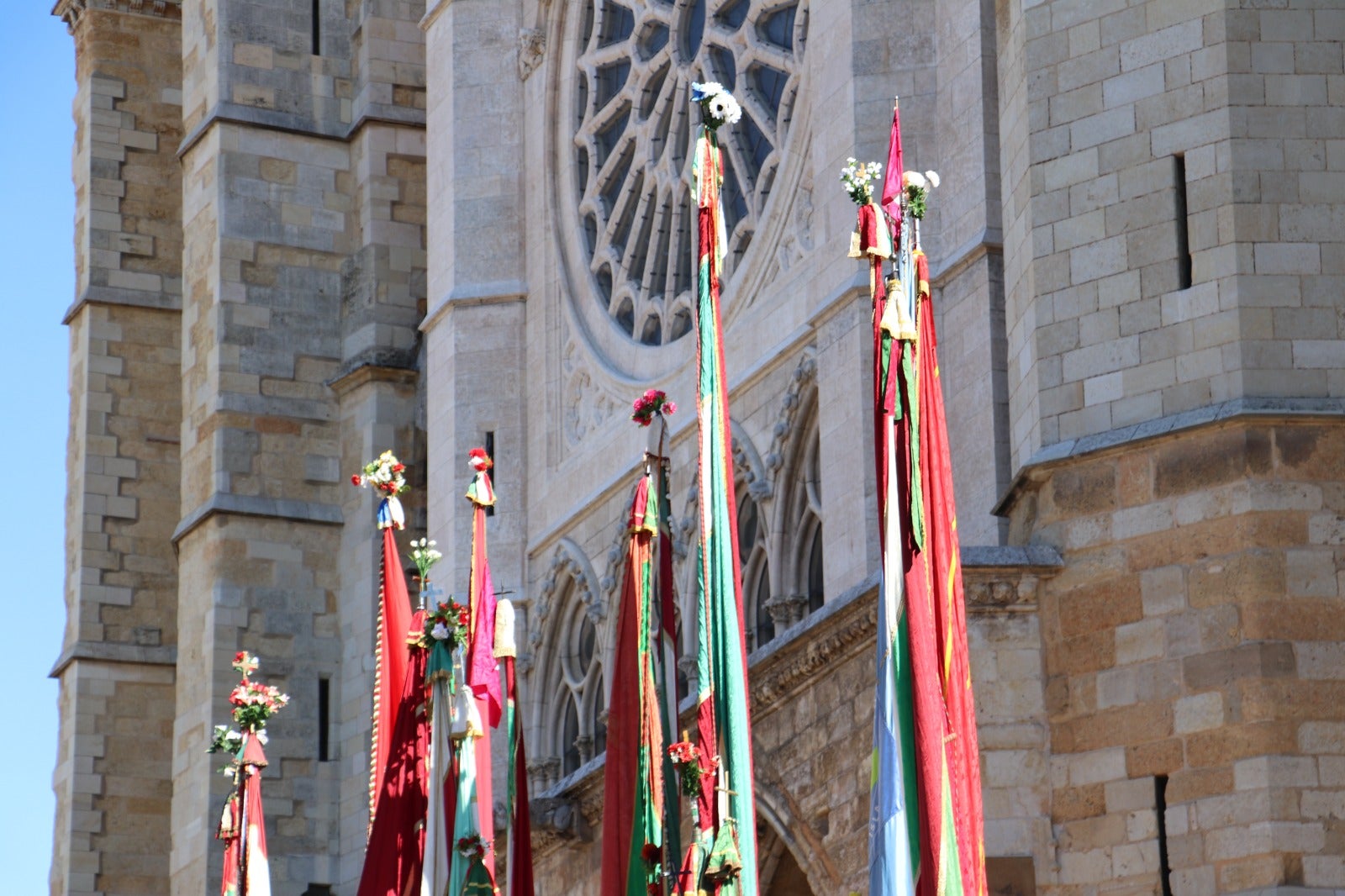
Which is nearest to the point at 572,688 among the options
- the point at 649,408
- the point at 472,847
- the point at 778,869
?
the point at 778,869

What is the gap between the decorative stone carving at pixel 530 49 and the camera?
74.1 feet

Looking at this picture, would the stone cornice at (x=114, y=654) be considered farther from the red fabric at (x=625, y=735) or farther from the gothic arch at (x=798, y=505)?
the red fabric at (x=625, y=735)

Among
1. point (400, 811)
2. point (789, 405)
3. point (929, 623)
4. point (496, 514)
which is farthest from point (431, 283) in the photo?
point (929, 623)

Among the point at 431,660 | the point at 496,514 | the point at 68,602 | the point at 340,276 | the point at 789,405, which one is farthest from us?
the point at 68,602

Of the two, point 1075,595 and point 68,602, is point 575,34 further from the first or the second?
point 1075,595

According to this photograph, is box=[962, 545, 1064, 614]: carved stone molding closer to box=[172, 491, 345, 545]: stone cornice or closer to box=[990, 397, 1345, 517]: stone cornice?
box=[990, 397, 1345, 517]: stone cornice

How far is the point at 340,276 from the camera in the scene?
82.8ft

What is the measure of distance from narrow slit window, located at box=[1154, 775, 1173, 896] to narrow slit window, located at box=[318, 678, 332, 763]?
12146 mm

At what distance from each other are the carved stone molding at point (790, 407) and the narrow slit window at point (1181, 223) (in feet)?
13.7

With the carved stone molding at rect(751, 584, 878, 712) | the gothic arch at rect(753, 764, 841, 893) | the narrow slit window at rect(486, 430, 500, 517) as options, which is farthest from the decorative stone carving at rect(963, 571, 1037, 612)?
the narrow slit window at rect(486, 430, 500, 517)

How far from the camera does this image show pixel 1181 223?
534 inches

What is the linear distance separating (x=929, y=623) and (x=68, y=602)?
1804cm

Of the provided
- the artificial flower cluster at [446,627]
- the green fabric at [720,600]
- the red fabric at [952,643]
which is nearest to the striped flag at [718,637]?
the green fabric at [720,600]

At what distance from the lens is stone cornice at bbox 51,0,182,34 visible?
29.0m
